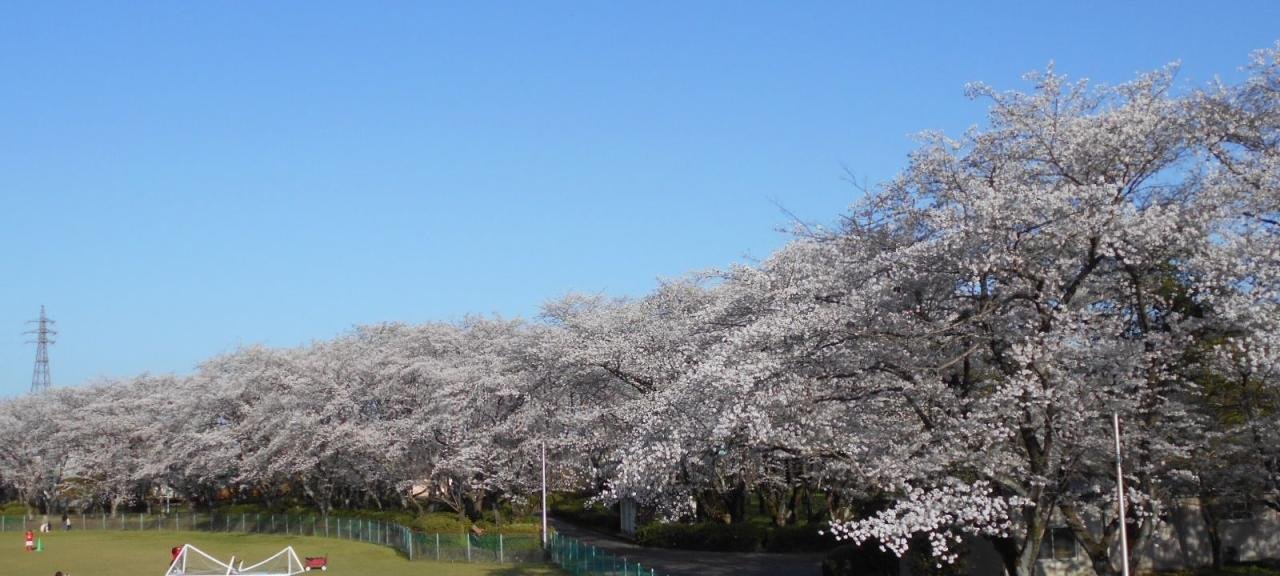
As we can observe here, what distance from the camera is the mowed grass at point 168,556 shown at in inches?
1592

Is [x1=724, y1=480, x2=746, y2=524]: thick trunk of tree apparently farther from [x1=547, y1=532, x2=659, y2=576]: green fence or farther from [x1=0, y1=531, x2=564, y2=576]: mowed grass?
[x1=0, y1=531, x2=564, y2=576]: mowed grass

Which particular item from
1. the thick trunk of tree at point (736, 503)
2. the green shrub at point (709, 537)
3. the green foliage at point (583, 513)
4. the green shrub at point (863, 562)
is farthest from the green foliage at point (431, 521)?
the green shrub at point (863, 562)

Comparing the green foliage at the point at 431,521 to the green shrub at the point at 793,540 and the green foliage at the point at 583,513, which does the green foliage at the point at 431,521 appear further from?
the green shrub at the point at 793,540

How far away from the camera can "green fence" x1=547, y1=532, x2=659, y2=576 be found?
103 ft

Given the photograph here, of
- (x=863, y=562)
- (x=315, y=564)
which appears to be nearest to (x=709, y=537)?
(x=863, y=562)

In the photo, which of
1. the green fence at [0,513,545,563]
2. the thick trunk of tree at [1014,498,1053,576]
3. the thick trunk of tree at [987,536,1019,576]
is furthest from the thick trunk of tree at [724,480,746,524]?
the thick trunk of tree at [1014,498,1053,576]

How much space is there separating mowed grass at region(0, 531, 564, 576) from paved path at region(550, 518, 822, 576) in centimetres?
399

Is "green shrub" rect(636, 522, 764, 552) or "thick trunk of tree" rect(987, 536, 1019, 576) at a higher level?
"thick trunk of tree" rect(987, 536, 1019, 576)

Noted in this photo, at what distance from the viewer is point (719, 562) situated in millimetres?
39438

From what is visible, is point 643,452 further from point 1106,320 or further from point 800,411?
point 1106,320

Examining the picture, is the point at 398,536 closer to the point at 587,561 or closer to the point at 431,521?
the point at 431,521

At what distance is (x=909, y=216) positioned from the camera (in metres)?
22.6

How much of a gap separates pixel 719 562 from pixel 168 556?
25278 mm

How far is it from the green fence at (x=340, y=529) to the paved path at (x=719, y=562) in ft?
12.8
